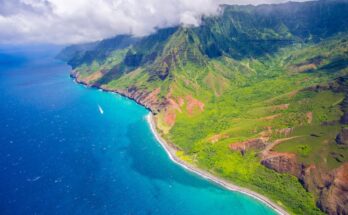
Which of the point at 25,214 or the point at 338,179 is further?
the point at 338,179

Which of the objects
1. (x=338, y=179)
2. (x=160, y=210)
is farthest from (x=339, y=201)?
(x=160, y=210)

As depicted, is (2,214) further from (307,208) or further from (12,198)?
(307,208)

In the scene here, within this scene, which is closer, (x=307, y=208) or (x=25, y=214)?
(x=25, y=214)

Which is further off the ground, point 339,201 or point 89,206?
point 339,201

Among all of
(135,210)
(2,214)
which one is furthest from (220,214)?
(2,214)

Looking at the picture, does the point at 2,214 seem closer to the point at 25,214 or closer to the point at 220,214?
the point at 25,214

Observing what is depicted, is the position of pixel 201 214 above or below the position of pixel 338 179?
below

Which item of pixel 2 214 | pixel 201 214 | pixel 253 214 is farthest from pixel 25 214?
pixel 253 214

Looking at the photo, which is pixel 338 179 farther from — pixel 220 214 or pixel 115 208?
pixel 115 208
